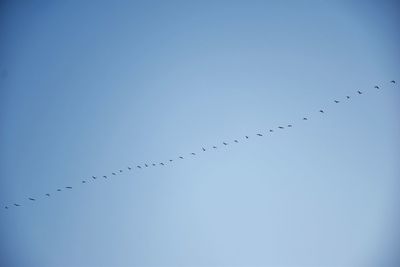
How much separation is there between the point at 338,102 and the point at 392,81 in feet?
8.53

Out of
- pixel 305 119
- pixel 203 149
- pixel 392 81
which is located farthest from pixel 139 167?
pixel 392 81

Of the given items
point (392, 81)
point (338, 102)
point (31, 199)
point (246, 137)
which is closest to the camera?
point (392, 81)

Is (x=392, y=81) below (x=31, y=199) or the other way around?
the other way around

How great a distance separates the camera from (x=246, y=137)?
2002 centimetres

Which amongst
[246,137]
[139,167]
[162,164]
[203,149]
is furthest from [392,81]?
[139,167]

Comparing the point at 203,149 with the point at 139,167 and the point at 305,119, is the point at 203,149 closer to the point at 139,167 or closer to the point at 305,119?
the point at 139,167

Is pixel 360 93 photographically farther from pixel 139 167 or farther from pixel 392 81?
pixel 139 167

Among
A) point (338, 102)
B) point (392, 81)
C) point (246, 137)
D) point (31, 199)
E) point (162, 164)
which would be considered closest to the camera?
point (392, 81)

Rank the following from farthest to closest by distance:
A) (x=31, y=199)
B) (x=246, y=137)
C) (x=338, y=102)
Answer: (x=31, y=199) → (x=246, y=137) → (x=338, y=102)

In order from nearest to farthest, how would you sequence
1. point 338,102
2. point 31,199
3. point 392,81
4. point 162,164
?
point 392,81 → point 338,102 → point 162,164 → point 31,199

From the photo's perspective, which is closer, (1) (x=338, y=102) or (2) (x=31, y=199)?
(1) (x=338, y=102)

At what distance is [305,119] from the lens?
1895 centimetres

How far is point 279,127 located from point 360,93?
14.2 ft

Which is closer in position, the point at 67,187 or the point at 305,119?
the point at 305,119
